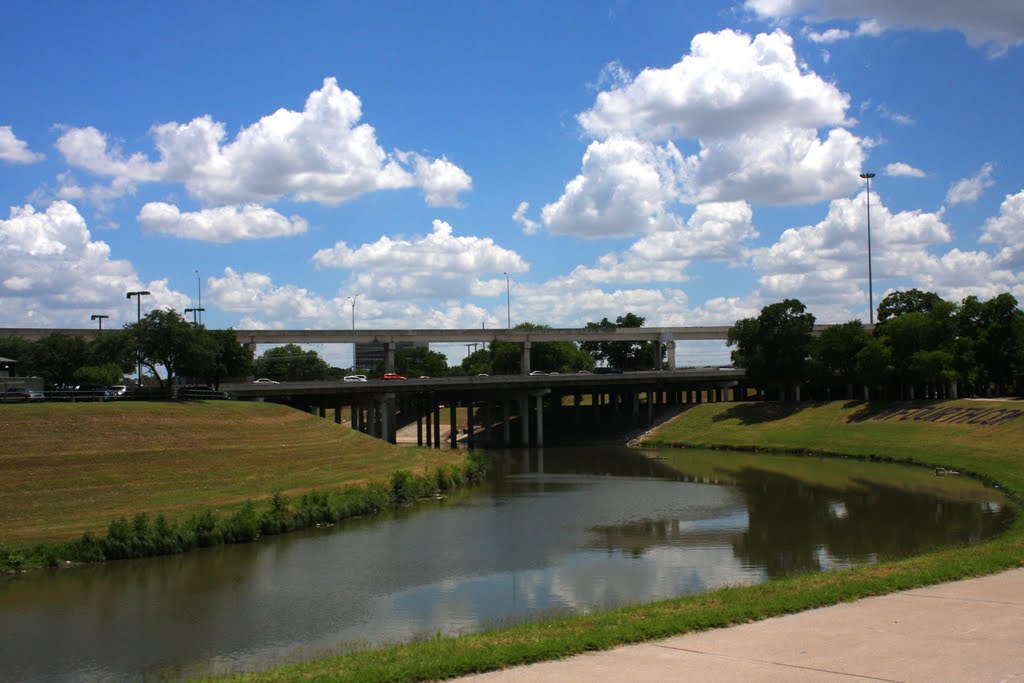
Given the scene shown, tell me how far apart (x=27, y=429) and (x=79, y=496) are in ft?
24.3

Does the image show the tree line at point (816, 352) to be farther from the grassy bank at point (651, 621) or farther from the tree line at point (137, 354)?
the grassy bank at point (651, 621)

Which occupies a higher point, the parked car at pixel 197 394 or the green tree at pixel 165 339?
the green tree at pixel 165 339

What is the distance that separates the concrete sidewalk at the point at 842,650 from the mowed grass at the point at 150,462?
3063 centimetres

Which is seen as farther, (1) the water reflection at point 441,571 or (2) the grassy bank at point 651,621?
(1) the water reflection at point 441,571

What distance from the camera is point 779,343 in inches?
4318

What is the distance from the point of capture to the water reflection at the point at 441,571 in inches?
963

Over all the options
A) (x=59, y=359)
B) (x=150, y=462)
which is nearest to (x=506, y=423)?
(x=59, y=359)

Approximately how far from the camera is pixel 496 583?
101 ft

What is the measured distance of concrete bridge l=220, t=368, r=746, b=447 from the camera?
97.6m

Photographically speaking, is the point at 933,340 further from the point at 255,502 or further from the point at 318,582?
the point at 318,582

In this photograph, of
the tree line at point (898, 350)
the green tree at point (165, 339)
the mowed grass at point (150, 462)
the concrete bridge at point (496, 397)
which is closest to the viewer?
the mowed grass at point (150, 462)

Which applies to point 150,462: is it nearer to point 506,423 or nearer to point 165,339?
point 165,339

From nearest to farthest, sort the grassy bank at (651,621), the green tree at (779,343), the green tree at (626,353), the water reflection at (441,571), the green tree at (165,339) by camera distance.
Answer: the grassy bank at (651,621)
the water reflection at (441,571)
the green tree at (165,339)
the green tree at (779,343)
the green tree at (626,353)

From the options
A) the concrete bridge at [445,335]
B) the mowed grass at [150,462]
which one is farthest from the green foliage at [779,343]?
the mowed grass at [150,462]
